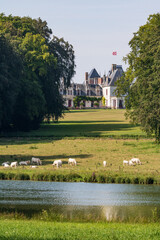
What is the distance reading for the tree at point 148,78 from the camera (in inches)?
2066

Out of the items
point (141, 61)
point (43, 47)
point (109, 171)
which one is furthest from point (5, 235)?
point (43, 47)

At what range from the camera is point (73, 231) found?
688 inches

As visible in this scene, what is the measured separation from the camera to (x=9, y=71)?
69375mm

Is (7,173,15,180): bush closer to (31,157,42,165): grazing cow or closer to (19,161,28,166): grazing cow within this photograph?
(19,161,28,166): grazing cow

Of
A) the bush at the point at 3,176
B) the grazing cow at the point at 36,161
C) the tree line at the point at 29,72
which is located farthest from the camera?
the tree line at the point at 29,72

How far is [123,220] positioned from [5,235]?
6381 mm

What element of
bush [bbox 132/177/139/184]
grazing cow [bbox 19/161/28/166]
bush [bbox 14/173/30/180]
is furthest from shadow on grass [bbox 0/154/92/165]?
bush [bbox 132/177/139/184]

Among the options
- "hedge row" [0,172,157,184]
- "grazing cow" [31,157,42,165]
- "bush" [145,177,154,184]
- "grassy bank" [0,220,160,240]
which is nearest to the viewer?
"grassy bank" [0,220,160,240]

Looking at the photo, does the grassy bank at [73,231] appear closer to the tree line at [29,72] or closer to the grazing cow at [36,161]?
the grazing cow at [36,161]

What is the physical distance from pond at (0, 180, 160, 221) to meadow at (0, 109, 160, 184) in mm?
1475

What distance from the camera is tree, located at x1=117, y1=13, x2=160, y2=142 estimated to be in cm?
5247

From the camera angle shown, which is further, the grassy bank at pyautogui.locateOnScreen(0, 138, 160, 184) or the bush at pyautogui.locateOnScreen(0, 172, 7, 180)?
the bush at pyautogui.locateOnScreen(0, 172, 7, 180)

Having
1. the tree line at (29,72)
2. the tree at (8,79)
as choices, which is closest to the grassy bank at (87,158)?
the tree at (8,79)

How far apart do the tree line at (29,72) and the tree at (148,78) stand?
1475 centimetres
